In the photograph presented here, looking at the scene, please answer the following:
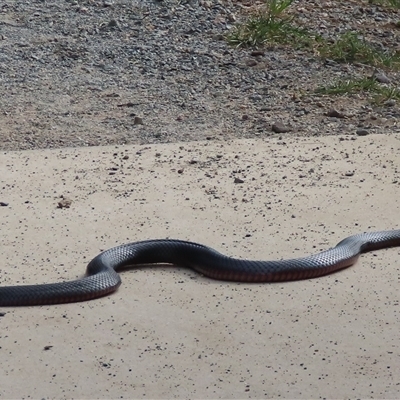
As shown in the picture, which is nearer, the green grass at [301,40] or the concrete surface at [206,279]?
the concrete surface at [206,279]

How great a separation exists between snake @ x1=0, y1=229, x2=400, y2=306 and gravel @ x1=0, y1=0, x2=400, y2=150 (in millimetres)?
2660

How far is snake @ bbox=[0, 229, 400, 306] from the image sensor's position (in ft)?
20.8

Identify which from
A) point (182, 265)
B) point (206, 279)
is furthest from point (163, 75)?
point (206, 279)

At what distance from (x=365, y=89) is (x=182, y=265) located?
449cm

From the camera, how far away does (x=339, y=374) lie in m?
5.52

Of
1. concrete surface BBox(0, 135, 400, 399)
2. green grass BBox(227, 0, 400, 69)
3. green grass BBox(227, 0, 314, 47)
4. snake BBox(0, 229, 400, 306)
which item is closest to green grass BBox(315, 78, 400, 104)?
green grass BBox(227, 0, 400, 69)

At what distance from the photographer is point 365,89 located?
35.9 feet

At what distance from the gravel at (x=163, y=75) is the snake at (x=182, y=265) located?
2.66 meters

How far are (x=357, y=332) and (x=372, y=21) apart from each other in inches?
290

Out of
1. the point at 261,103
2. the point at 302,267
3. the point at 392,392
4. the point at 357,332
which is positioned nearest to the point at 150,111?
the point at 261,103

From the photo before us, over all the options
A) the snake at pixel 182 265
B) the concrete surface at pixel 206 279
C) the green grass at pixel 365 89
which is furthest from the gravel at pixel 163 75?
the snake at pixel 182 265

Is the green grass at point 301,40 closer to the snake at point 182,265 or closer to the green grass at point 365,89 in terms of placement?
the green grass at point 365,89

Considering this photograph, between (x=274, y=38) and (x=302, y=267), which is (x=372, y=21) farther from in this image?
(x=302, y=267)

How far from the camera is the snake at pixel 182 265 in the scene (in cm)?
634
